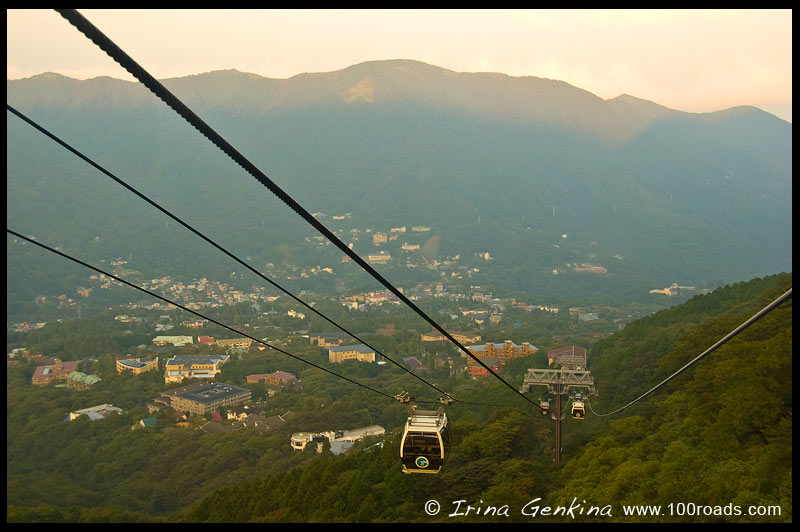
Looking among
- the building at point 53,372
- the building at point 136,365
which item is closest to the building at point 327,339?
the building at point 136,365

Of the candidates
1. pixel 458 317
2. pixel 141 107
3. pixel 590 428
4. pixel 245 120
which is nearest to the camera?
pixel 590 428

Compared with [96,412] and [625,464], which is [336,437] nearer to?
[96,412]

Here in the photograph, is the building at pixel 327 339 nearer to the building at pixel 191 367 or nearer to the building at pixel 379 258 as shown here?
the building at pixel 191 367

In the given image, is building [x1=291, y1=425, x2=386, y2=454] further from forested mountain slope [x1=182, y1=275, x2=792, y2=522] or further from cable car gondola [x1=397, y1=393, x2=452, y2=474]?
cable car gondola [x1=397, y1=393, x2=452, y2=474]

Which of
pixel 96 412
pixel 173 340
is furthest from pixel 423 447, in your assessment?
Result: pixel 173 340

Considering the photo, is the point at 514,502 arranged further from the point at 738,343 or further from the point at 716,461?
the point at 738,343

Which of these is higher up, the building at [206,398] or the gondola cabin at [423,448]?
the gondola cabin at [423,448]

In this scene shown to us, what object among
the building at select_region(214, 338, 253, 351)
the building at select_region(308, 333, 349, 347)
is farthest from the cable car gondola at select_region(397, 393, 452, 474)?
the building at select_region(214, 338, 253, 351)

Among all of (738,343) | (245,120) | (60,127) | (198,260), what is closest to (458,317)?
(198,260)
